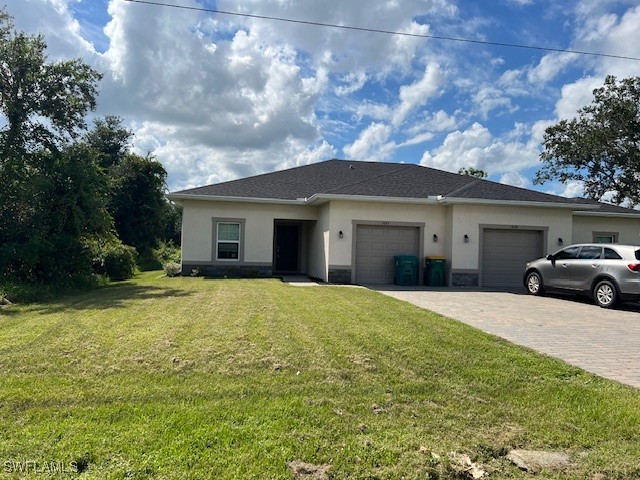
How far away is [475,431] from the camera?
3.38m

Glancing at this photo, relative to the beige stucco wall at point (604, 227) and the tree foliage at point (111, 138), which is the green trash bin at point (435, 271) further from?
the tree foliage at point (111, 138)

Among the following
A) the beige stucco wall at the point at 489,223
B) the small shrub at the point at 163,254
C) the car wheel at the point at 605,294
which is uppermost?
the beige stucco wall at the point at 489,223

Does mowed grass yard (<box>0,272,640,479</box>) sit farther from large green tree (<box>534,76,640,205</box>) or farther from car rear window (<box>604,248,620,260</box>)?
large green tree (<box>534,76,640,205</box>)

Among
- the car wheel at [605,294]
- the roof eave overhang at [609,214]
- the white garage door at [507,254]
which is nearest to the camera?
the car wheel at [605,294]

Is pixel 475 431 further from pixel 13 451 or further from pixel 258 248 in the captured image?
pixel 258 248

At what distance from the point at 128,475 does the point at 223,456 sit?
0.59 metres

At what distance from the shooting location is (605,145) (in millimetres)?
26203

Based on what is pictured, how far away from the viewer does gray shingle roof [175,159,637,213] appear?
47.2ft

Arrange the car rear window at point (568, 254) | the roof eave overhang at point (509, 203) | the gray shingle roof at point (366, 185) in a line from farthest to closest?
the gray shingle roof at point (366, 185), the roof eave overhang at point (509, 203), the car rear window at point (568, 254)

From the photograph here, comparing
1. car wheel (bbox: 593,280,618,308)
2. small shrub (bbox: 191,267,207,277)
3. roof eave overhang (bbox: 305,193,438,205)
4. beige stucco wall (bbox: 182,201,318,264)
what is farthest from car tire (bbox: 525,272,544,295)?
small shrub (bbox: 191,267,207,277)

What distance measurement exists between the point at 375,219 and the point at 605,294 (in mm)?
6718

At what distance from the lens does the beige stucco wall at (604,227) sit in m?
17.1

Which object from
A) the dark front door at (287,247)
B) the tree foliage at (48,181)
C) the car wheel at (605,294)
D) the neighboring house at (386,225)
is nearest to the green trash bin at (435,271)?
the neighboring house at (386,225)

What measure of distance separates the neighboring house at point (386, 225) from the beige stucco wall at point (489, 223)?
1.3 inches
